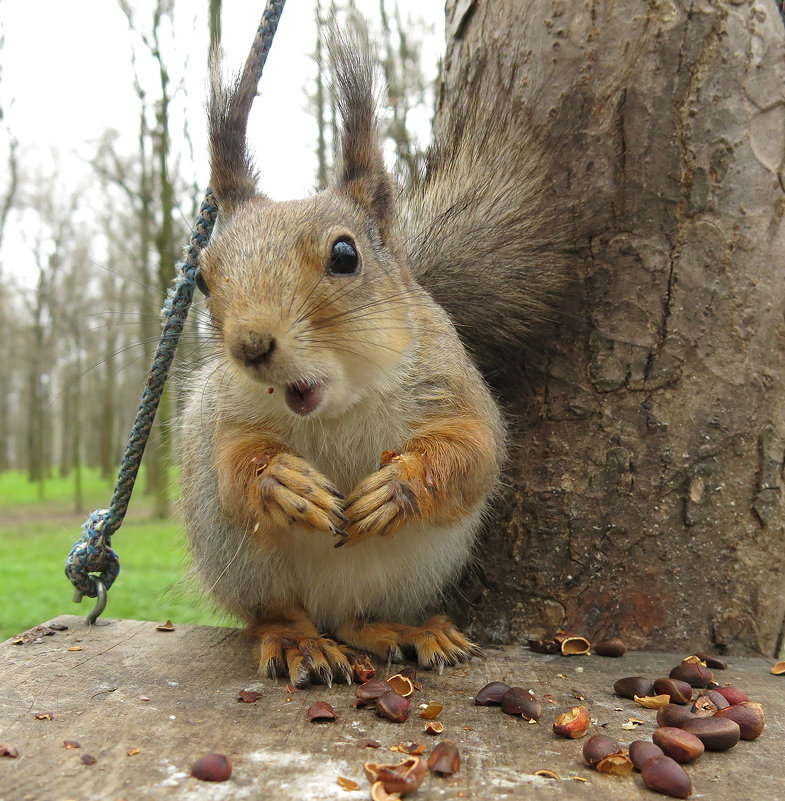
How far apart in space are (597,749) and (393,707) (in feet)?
1.05

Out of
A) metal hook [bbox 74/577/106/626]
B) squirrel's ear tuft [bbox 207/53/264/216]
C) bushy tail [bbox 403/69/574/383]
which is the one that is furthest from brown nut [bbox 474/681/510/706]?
squirrel's ear tuft [bbox 207/53/264/216]

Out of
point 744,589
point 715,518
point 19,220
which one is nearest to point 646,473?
point 715,518

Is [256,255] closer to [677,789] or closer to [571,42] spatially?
[571,42]

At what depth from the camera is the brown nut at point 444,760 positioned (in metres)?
0.94

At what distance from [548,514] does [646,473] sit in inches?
9.1

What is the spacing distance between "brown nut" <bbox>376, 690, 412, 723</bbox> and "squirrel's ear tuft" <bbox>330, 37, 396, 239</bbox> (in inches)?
37.4

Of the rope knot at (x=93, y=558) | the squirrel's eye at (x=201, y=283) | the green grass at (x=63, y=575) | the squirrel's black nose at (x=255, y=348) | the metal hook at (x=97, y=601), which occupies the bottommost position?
the green grass at (x=63, y=575)

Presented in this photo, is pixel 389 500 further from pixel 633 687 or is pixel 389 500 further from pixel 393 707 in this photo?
pixel 633 687

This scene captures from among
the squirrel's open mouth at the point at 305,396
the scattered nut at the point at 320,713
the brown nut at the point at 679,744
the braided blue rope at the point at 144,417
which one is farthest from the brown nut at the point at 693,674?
the braided blue rope at the point at 144,417

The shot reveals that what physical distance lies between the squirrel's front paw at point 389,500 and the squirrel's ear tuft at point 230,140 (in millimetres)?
721

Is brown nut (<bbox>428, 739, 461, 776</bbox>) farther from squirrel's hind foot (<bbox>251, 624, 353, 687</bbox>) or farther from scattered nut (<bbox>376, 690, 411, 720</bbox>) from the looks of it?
squirrel's hind foot (<bbox>251, 624, 353, 687</bbox>)

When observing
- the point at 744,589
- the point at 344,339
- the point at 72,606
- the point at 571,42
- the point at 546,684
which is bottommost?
the point at 72,606

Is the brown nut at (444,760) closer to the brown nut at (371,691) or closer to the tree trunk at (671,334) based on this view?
the brown nut at (371,691)

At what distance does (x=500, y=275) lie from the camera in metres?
1.65
